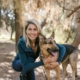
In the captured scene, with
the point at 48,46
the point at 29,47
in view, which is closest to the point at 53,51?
the point at 48,46

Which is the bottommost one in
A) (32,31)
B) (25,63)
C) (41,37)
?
(25,63)

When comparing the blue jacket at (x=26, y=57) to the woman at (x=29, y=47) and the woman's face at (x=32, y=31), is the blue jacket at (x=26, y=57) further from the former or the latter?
the woman's face at (x=32, y=31)

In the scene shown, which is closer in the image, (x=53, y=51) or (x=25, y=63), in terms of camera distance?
(x=25, y=63)

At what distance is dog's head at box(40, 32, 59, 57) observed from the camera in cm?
265

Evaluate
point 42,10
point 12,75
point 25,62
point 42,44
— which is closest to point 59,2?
point 42,10

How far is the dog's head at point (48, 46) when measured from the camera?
2.65 m

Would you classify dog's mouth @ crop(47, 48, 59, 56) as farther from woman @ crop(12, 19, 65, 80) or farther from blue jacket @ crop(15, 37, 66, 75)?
blue jacket @ crop(15, 37, 66, 75)

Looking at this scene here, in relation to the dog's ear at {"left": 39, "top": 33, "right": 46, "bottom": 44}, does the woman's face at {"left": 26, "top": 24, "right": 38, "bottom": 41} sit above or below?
above

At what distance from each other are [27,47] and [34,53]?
17 cm

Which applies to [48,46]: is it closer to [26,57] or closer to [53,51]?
[53,51]

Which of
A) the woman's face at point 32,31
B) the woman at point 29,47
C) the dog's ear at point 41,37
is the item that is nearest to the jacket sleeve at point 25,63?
the woman at point 29,47

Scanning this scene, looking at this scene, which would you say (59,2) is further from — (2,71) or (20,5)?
(2,71)

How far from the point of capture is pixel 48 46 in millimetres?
2705

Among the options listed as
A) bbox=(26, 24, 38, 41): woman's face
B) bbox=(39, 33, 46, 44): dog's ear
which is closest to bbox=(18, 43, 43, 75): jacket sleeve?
bbox=(26, 24, 38, 41): woman's face
